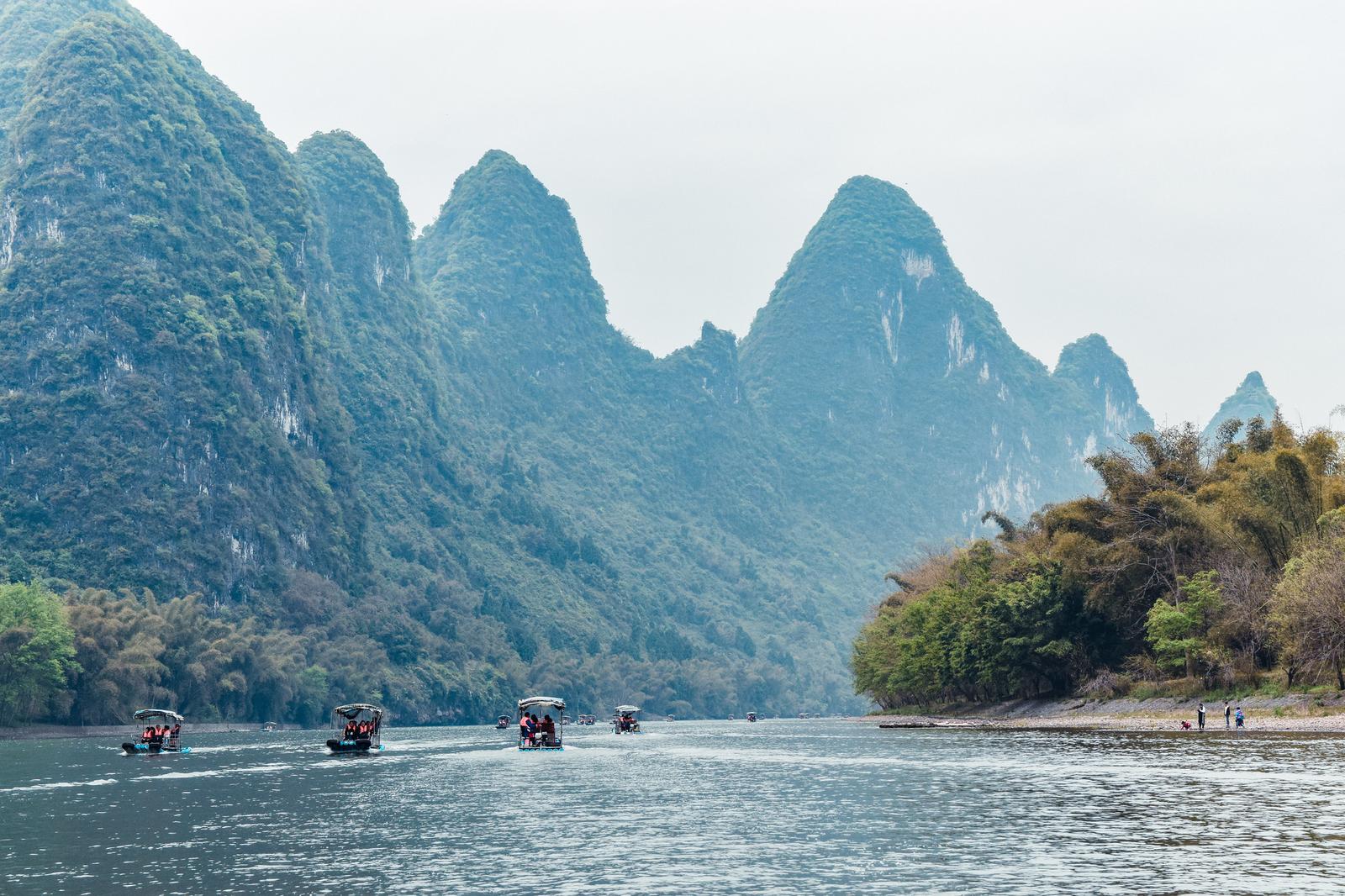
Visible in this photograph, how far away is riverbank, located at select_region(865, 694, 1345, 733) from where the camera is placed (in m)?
80.4

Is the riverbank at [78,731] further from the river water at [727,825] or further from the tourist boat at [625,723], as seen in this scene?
the river water at [727,825]

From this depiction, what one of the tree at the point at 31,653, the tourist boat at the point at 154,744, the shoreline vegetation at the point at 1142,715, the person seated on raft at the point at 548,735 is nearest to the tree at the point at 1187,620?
the shoreline vegetation at the point at 1142,715

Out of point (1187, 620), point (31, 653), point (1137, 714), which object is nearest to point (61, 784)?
point (1187, 620)

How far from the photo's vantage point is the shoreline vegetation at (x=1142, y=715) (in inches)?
3155

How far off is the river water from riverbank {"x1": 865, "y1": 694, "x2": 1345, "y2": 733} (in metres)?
5.39

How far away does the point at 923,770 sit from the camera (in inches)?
2606

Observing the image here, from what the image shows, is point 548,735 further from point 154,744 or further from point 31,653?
point 31,653

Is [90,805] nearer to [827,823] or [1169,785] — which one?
[827,823]

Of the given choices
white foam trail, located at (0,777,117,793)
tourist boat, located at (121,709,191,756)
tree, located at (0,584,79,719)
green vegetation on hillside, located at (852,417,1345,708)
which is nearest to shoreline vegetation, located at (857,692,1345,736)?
green vegetation on hillside, located at (852,417,1345,708)

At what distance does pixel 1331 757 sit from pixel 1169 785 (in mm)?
10356

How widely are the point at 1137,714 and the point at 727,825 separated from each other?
6189 centimetres

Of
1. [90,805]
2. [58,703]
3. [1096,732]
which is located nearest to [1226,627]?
[1096,732]

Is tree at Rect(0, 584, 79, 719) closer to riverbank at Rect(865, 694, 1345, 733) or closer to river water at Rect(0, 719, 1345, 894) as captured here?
river water at Rect(0, 719, 1345, 894)

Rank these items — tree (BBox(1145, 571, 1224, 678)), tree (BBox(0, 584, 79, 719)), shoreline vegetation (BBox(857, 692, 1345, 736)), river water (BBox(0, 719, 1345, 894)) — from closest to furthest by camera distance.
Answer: river water (BBox(0, 719, 1345, 894))
shoreline vegetation (BBox(857, 692, 1345, 736))
tree (BBox(1145, 571, 1224, 678))
tree (BBox(0, 584, 79, 719))
